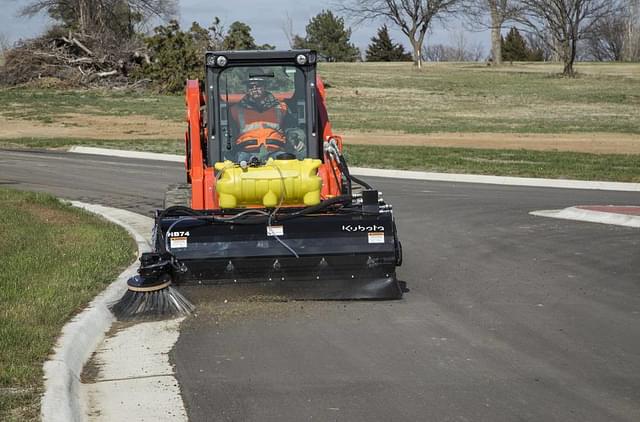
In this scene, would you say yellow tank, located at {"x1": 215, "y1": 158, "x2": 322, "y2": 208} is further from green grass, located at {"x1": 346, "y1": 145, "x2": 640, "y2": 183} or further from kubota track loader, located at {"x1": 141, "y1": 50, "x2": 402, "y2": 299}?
green grass, located at {"x1": 346, "y1": 145, "x2": 640, "y2": 183}

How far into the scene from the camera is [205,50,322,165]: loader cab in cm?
1080

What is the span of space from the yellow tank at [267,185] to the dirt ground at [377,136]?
20.3 meters

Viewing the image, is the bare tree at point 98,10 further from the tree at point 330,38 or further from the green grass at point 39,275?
the green grass at point 39,275

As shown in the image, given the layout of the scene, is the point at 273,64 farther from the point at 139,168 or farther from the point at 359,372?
the point at 139,168

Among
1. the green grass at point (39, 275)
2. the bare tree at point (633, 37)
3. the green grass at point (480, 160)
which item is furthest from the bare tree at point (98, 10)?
the bare tree at point (633, 37)

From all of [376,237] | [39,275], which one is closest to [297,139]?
[376,237]

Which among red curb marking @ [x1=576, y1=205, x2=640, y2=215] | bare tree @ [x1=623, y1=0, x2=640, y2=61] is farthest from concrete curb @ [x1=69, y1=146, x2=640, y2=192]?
bare tree @ [x1=623, y1=0, x2=640, y2=61]

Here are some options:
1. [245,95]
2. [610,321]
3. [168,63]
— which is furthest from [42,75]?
[610,321]

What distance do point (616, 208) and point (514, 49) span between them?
282 ft

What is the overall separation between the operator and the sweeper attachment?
0.01 meters

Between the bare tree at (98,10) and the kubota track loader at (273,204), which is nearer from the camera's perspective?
the kubota track loader at (273,204)

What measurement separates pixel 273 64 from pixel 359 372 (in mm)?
4708

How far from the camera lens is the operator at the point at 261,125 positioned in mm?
10836

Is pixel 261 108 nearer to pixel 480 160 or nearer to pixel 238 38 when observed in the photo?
pixel 480 160
